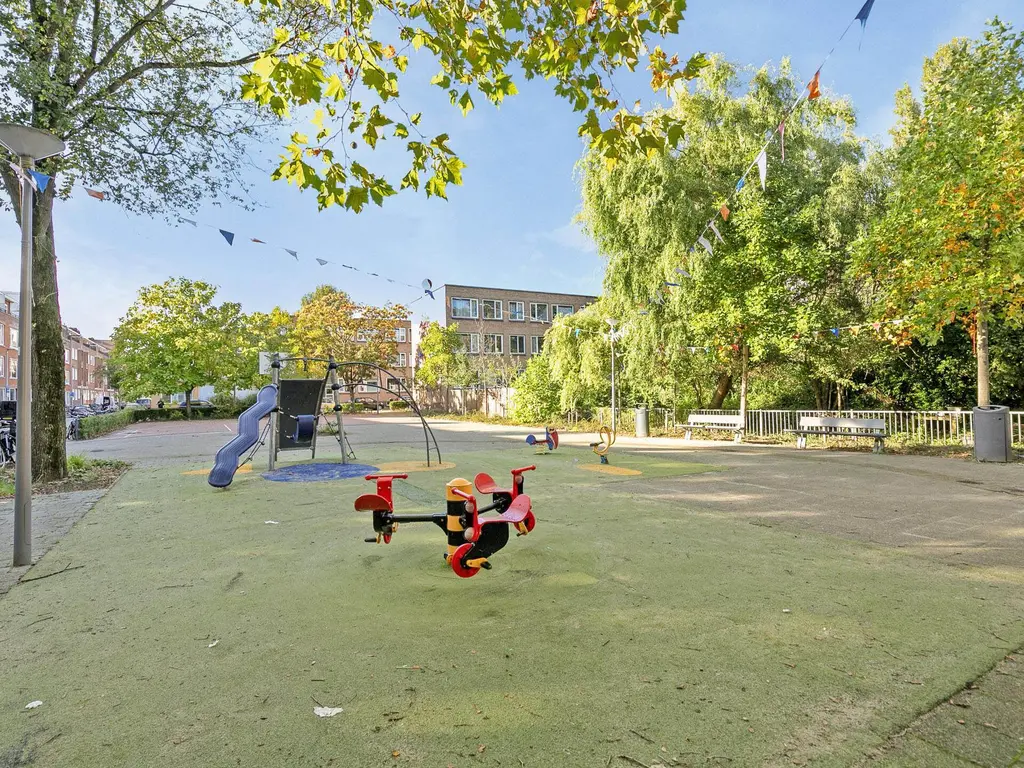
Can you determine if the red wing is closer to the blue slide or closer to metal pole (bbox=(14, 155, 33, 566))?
metal pole (bbox=(14, 155, 33, 566))

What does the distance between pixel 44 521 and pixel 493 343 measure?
43.1 m

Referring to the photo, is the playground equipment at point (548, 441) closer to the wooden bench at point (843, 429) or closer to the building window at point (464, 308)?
the wooden bench at point (843, 429)

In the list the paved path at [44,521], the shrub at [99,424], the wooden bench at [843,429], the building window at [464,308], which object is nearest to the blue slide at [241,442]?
the paved path at [44,521]

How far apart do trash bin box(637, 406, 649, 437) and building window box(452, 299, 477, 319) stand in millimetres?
32380

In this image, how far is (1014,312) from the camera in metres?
10.3

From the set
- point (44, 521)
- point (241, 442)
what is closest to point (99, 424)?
point (241, 442)

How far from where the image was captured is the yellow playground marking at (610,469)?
9430 millimetres

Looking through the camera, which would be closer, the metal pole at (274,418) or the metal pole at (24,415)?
the metal pole at (24,415)

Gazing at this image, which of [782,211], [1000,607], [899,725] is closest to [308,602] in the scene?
[899,725]

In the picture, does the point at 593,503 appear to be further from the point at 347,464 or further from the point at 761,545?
the point at 347,464

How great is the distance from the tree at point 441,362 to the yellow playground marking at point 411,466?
25.7m

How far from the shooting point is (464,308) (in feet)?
159

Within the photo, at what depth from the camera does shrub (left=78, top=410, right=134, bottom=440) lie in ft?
65.7

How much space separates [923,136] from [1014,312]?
391 centimetres
